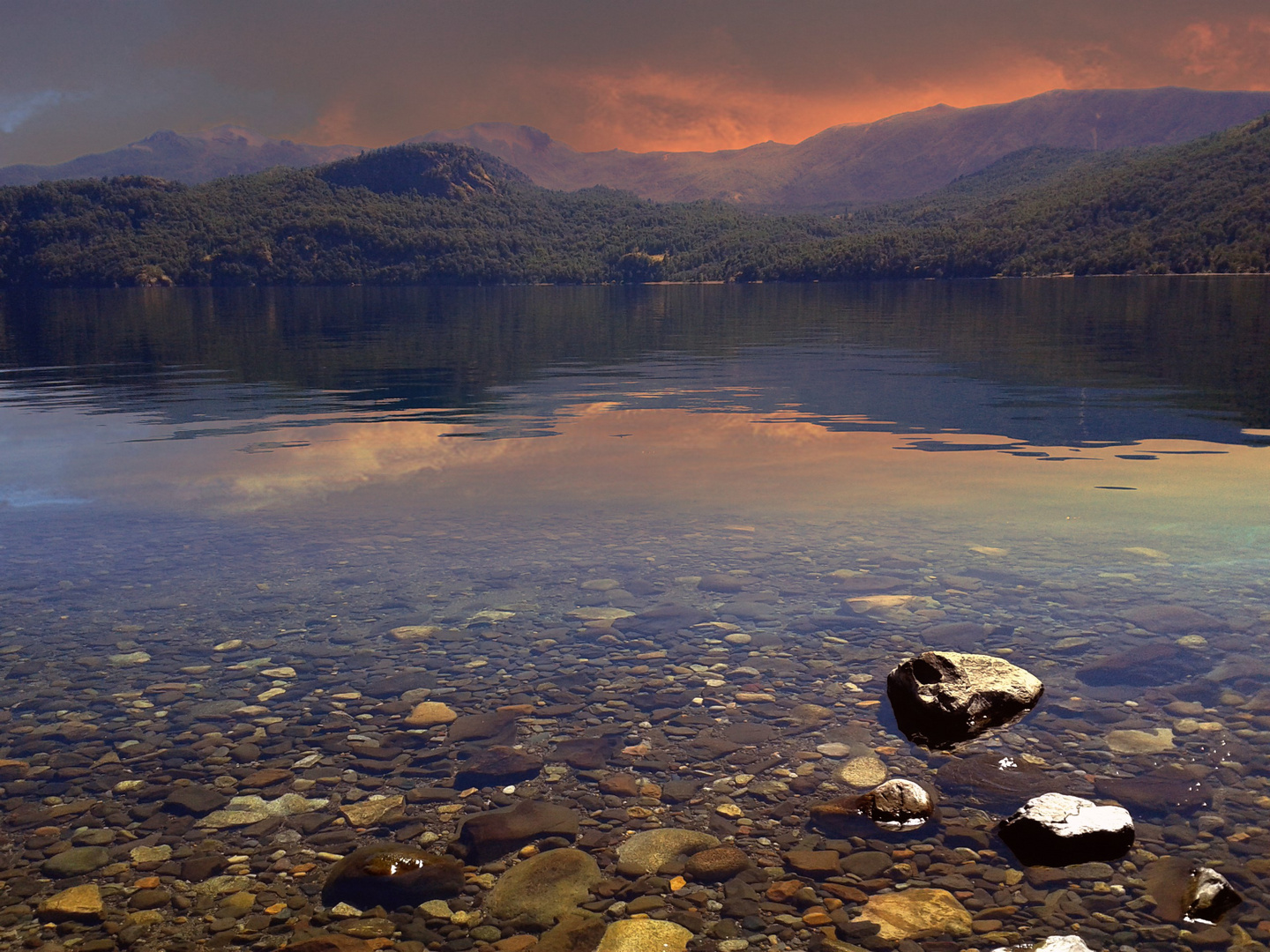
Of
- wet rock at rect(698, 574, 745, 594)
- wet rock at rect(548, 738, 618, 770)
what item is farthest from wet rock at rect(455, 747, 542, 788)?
wet rock at rect(698, 574, 745, 594)

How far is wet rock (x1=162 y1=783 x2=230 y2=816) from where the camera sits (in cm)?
898

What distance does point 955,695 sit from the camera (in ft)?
33.3

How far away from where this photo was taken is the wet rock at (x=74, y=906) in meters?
7.42

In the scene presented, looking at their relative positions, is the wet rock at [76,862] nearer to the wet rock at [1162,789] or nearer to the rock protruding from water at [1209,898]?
the rock protruding from water at [1209,898]

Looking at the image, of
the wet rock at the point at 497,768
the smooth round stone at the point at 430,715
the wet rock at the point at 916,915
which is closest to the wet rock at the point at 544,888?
the wet rock at the point at 497,768

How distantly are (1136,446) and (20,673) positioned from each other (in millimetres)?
26014

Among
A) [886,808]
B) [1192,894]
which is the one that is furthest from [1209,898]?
[886,808]

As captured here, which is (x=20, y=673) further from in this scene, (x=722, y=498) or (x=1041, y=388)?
(x=1041, y=388)

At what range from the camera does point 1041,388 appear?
39031 millimetres

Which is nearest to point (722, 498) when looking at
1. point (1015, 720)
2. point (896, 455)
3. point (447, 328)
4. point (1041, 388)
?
point (896, 455)

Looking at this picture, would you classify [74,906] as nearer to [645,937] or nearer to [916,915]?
[645,937]

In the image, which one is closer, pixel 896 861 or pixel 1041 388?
pixel 896 861

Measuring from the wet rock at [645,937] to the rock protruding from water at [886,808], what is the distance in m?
1.97

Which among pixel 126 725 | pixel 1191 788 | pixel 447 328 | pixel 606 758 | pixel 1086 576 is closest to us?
pixel 1191 788
